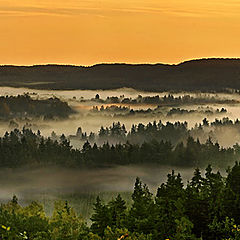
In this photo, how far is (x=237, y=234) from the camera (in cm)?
6662

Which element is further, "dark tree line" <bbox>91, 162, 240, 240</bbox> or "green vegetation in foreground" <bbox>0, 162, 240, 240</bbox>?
"dark tree line" <bbox>91, 162, 240, 240</bbox>

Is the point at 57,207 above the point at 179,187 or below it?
below

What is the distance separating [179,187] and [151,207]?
508 inches

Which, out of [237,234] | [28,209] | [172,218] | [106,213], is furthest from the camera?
[28,209]

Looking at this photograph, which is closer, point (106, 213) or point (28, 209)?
point (106, 213)

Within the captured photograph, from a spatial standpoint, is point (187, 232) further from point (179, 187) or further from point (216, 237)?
point (179, 187)

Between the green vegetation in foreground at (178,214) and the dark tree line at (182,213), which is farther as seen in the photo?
the dark tree line at (182,213)

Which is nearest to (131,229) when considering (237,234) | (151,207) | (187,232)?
(151,207)

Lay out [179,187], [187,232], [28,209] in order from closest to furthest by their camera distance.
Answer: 1. [187,232]
2. [179,187]
3. [28,209]

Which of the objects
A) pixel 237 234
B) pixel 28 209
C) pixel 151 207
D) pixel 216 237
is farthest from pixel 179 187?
pixel 28 209

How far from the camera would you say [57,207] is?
188750mm

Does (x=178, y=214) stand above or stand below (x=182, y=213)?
below

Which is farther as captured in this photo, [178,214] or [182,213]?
[178,214]

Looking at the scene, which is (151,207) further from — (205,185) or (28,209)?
(28,209)
